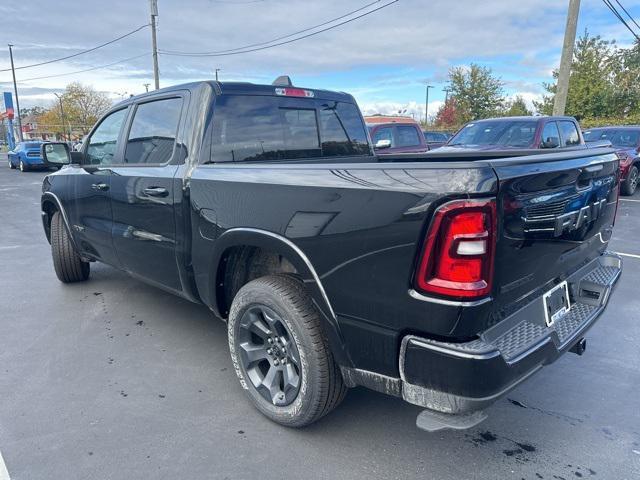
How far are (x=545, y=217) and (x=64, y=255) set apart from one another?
4.66 meters

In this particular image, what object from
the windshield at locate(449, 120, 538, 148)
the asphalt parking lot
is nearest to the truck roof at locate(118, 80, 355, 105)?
the asphalt parking lot

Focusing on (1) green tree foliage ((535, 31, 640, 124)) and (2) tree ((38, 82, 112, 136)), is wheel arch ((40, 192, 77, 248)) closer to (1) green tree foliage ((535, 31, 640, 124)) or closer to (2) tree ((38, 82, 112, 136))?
(1) green tree foliage ((535, 31, 640, 124))

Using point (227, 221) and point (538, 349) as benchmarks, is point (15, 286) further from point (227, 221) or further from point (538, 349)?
point (538, 349)

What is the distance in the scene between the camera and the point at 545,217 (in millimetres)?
2086

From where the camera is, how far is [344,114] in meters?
3.96

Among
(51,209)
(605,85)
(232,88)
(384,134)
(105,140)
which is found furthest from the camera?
(605,85)

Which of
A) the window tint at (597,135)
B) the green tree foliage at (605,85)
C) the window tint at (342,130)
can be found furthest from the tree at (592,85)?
the window tint at (342,130)

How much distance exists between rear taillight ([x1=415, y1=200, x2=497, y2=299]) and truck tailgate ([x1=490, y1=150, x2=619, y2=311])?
0.23 feet

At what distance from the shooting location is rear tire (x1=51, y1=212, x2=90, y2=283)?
491 cm

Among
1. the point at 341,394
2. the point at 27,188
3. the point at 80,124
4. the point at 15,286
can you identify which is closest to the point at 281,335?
the point at 341,394

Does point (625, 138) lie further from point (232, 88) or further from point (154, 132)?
point (154, 132)

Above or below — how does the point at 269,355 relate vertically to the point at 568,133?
below

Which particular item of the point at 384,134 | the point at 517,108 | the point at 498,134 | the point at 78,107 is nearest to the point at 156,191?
the point at 498,134

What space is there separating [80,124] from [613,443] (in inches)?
3183
